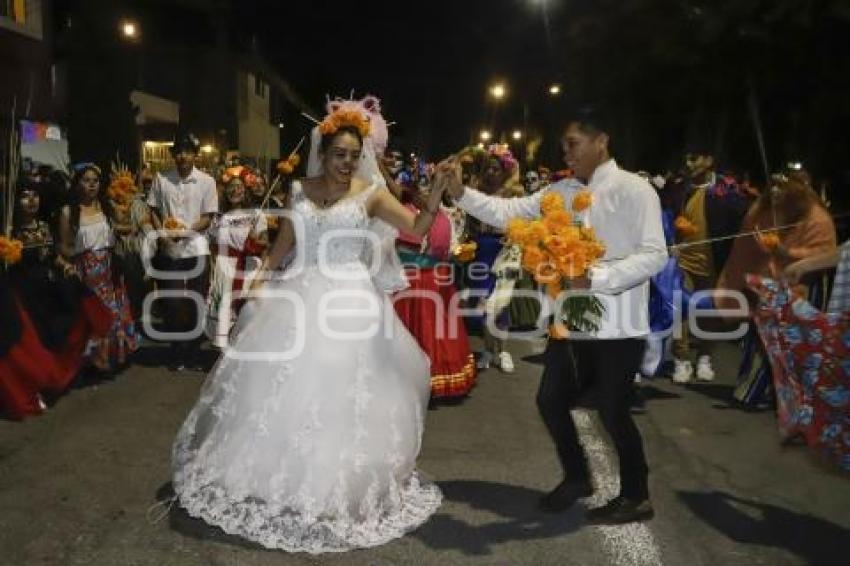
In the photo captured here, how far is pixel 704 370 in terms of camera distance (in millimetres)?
8430

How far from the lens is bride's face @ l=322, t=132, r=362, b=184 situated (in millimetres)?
4973

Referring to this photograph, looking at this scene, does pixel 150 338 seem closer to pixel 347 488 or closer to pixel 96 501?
pixel 96 501

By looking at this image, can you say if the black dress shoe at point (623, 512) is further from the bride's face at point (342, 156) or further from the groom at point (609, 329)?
the bride's face at point (342, 156)

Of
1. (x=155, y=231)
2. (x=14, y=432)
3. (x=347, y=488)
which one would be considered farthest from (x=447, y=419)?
(x=155, y=231)

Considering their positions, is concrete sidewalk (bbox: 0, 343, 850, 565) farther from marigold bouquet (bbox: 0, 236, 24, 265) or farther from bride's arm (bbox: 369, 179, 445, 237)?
bride's arm (bbox: 369, 179, 445, 237)

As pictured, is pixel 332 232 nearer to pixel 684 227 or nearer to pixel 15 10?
pixel 684 227

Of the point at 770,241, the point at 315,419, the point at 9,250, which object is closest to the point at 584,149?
the point at 315,419

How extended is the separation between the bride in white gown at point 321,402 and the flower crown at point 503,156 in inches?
150

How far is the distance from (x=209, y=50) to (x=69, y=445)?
38.2 metres

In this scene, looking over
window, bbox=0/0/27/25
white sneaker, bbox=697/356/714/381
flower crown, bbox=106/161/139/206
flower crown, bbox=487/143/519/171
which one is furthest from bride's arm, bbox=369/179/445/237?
window, bbox=0/0/27/25

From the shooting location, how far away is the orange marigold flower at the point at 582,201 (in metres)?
4.29

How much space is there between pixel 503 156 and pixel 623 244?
4.42 m

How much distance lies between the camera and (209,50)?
1620 inches

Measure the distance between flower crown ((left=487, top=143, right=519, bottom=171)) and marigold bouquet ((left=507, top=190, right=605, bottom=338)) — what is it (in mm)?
4424
